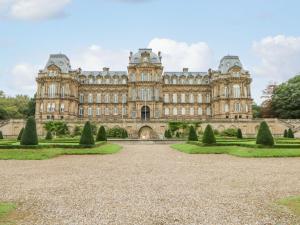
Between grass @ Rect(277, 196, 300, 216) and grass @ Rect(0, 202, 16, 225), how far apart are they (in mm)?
6107

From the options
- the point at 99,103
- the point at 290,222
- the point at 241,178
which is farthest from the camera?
the point at 99,103

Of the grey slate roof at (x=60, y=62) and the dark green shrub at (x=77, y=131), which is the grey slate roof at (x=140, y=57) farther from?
the dark green shrub at (x=77, y=131)

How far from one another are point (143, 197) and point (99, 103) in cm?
5871

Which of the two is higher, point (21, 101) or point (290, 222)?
point (21, 101)

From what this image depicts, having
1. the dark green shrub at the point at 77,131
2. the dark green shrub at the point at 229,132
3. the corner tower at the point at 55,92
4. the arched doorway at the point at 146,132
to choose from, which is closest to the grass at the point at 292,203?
the dark green shrub at the point at 229,132

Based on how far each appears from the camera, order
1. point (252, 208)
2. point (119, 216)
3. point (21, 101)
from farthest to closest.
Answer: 1. point (21, 101)
2. point (252, 208)
3. point (119, 216)

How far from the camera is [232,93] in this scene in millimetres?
59875

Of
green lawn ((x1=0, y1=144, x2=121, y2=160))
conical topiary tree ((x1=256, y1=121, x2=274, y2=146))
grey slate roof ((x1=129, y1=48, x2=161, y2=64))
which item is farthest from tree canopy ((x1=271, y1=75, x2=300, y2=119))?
green lawn ((x1=0, y1=144, x2=121, y2=160))

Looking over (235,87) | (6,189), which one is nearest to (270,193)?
(6,189)

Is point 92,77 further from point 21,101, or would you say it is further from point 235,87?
point 235,87

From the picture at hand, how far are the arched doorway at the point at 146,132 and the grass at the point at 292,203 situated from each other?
46334 millimetres

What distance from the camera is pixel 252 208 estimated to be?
7004 millimetres

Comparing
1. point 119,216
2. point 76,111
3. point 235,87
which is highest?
point 235,87

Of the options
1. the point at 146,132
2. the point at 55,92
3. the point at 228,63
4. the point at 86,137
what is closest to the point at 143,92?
the point at 146,132
